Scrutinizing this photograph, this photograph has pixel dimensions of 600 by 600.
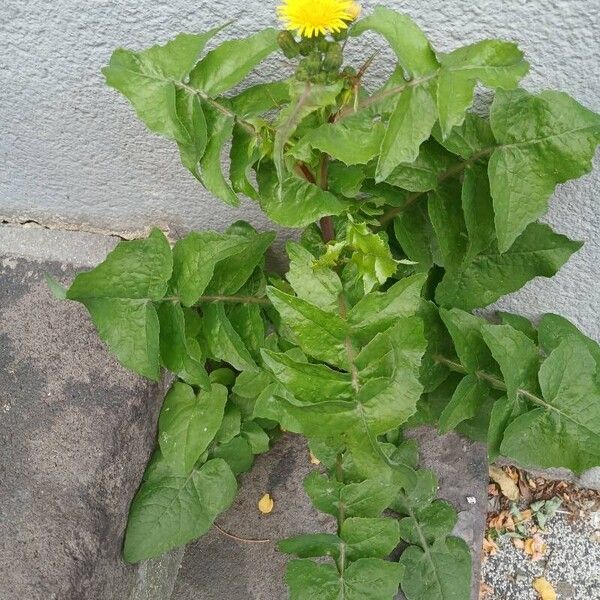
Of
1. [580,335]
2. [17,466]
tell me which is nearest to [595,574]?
[580,335]

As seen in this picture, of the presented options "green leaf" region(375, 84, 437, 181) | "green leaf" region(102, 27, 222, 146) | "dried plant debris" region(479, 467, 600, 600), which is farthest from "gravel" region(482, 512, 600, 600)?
"green leaf" region(102, 27, 222, 146)

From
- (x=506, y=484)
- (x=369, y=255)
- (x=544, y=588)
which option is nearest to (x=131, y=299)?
(x=369, y=255)

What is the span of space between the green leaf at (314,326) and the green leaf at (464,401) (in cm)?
31

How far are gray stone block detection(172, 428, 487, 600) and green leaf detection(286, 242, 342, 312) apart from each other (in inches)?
28.3

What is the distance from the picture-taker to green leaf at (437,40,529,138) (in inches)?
34.7

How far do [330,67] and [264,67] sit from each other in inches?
12.8

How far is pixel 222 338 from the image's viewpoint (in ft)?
4.30

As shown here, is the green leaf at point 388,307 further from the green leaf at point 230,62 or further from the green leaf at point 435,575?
the green leaf at point 435,575

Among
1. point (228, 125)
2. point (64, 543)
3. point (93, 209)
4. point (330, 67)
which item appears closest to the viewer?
point (330, 67)

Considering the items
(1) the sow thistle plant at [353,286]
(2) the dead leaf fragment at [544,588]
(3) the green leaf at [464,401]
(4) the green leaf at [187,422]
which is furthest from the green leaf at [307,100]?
(2) the dead leaf fragment at [544,588]

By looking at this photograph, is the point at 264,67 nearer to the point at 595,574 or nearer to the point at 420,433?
the point at 420,433

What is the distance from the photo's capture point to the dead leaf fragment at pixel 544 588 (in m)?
1.85

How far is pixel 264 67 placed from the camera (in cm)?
118

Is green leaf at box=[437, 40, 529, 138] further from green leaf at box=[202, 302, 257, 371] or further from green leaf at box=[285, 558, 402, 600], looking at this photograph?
green leaf at box=[285, 558, 402, 600]
